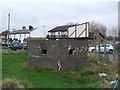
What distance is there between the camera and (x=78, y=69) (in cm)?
1200

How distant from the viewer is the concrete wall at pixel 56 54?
11805 millimetres

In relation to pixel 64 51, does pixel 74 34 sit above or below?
above

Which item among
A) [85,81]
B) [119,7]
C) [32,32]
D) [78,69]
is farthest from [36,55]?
[32,32]

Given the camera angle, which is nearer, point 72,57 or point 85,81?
point 85,81

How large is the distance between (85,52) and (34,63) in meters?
3.21

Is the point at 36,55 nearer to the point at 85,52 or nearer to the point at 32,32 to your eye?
the point at 85,52

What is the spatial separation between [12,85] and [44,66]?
5.66m

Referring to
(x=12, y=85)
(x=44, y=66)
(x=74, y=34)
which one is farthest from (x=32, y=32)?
(x=12, y=85)

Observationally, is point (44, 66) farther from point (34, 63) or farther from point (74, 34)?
point (74, 34)

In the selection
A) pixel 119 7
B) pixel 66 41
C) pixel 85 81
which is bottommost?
pixel 85 81

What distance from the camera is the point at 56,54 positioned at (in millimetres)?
11805

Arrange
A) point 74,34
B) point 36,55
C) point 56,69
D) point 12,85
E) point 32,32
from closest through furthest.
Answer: point 12,85
point 56,69
point 36,55
point 74,34
point 32,32

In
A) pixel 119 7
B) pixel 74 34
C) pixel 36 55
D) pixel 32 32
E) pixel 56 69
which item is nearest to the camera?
pixel 119 7

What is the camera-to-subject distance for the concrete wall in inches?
465
